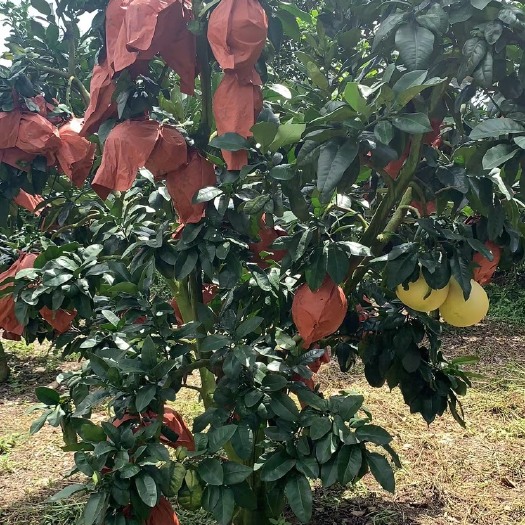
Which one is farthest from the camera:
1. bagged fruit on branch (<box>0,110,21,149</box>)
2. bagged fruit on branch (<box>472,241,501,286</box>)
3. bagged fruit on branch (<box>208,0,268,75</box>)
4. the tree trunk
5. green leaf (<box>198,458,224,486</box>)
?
the tree trunk

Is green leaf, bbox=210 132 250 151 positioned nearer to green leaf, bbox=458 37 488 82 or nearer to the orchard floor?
green leaf, bbox=458 37 488 82

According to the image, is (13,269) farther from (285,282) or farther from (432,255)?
(432,255)

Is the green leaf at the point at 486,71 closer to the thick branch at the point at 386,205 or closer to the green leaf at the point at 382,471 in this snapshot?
the thick branch at the point at 386,205

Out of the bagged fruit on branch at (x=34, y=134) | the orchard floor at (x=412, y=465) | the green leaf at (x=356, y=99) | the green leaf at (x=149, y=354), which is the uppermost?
the green leaf at (x=356, y=99)

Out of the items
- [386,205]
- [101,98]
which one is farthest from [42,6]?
[386,205]

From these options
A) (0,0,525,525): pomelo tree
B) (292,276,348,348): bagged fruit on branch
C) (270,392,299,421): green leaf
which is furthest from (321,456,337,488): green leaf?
(292,276,348,348): bagged fruit on branch

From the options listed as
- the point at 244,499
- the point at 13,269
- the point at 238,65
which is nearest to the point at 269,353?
the point at 244,499

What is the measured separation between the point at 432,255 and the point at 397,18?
0.43m

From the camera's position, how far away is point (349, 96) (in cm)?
92

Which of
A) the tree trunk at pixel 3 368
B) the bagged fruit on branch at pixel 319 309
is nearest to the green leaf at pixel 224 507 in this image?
the bagged fruit on branch at pixel 319 309

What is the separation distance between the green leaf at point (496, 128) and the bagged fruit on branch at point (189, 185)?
1.63ft

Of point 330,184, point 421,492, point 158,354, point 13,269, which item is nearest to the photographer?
point 330,184

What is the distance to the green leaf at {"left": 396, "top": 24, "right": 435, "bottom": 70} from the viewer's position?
3.10ft

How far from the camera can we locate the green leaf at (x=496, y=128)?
2.94ft
